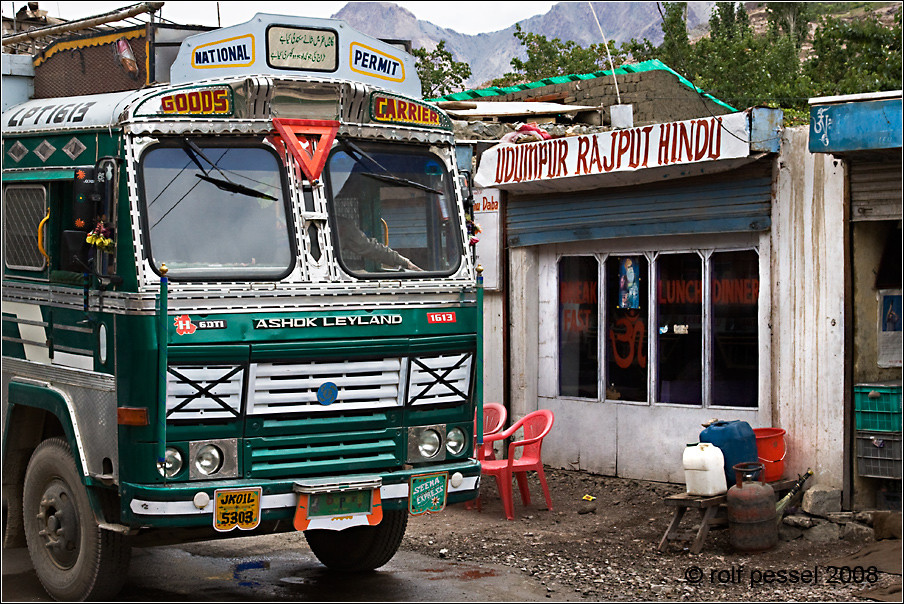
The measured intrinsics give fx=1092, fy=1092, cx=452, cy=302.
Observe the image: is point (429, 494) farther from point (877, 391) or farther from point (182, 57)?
point (877, 391)

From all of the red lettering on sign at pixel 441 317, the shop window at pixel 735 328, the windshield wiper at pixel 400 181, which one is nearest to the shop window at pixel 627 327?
the shop window at pixel 735 328

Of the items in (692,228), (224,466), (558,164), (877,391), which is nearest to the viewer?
(224,466)

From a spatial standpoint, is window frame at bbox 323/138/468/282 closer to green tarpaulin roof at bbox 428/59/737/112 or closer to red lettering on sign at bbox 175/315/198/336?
red lettering on sign at bbox 175/315/198/336

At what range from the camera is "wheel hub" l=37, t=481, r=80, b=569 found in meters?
6.46

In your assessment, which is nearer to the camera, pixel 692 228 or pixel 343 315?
pixel 343 315

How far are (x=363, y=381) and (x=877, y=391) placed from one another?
427 cm

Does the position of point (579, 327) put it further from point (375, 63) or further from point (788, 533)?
point (375, 63)

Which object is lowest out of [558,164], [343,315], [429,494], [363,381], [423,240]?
[429,494]

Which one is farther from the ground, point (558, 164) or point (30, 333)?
point (558, 164)

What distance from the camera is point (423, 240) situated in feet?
22.1

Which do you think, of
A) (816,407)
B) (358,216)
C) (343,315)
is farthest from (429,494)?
(816,407)

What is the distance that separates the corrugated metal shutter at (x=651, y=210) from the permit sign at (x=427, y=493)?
410 cm

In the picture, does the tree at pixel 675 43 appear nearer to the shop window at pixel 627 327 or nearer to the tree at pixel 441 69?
the tree at pixel 441 69

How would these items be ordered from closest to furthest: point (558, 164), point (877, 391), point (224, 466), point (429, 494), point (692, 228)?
1. point (224, 466)
2. point (429, 494)
3. point (877, 391)
4. point (692, 228)
5. point (558, 164)
